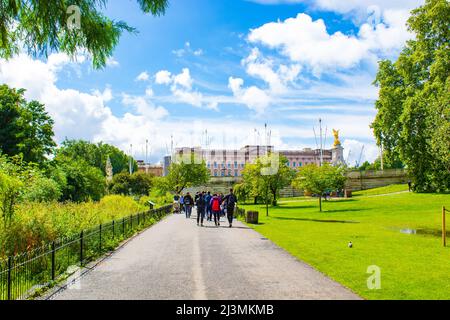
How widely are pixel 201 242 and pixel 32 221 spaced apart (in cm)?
630

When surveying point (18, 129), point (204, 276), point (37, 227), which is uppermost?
point (18, 129)

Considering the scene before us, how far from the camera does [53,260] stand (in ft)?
32.3

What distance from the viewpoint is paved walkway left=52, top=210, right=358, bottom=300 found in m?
8.34

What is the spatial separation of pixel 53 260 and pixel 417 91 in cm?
3244

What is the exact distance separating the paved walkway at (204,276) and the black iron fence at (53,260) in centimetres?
61

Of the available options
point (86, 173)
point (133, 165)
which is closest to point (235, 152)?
point (133, 165)

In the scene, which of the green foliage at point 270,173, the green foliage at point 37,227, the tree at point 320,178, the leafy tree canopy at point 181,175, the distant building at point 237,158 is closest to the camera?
the green foliage at point 37,227

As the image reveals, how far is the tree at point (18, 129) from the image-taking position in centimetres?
4341

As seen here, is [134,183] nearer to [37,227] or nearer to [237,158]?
[237,158]

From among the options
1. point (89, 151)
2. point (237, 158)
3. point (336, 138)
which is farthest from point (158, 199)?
point (237, 158)

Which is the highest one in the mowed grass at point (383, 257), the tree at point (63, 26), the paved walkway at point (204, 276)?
the tree at point (63, 26)

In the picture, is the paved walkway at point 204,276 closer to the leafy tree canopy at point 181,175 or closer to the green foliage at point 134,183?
the leafy tree canopy at point 181,175

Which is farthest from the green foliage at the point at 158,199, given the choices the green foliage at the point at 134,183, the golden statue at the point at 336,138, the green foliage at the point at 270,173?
the golden statue at the point at 336,138
